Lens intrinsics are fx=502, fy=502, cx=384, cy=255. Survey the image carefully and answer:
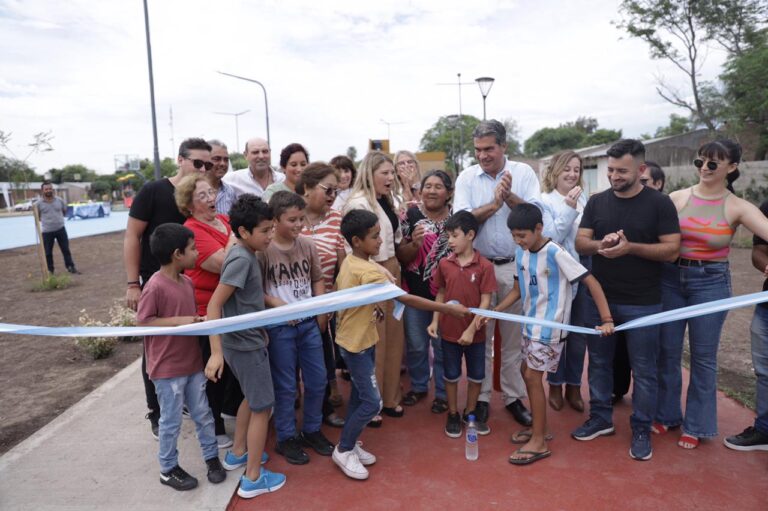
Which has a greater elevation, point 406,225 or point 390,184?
point 390,184

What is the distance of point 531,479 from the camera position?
10.3ft

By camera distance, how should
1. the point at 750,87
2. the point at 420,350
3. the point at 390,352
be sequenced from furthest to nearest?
the point at 750,87, the point at 420,350, the point at 390,352

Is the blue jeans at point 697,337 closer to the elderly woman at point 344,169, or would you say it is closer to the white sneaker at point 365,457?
the white sneaker at point 365,457

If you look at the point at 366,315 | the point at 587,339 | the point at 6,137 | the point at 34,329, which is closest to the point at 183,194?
the point at 34,329

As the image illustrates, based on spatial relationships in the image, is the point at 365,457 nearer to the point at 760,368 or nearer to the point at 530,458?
the point at 530,458

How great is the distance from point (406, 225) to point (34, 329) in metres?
2.66

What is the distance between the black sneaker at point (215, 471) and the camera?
3162 mm

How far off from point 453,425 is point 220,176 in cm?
281

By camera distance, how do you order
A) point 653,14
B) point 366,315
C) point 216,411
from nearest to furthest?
point 366,315 → point 216,411 → point 653,14

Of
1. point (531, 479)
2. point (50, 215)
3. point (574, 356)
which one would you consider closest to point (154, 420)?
point (531, 479)

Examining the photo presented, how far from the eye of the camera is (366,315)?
332 cm

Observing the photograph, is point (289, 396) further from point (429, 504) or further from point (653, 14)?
point (653, 14)

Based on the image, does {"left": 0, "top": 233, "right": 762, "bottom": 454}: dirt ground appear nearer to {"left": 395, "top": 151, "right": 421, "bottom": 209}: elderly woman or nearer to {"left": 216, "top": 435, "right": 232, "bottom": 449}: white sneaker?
{"left": 216, "top": 435, "right": 232, "bottom": 449}: white sneaker

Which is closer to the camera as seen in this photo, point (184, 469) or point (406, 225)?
point (184, 469)
